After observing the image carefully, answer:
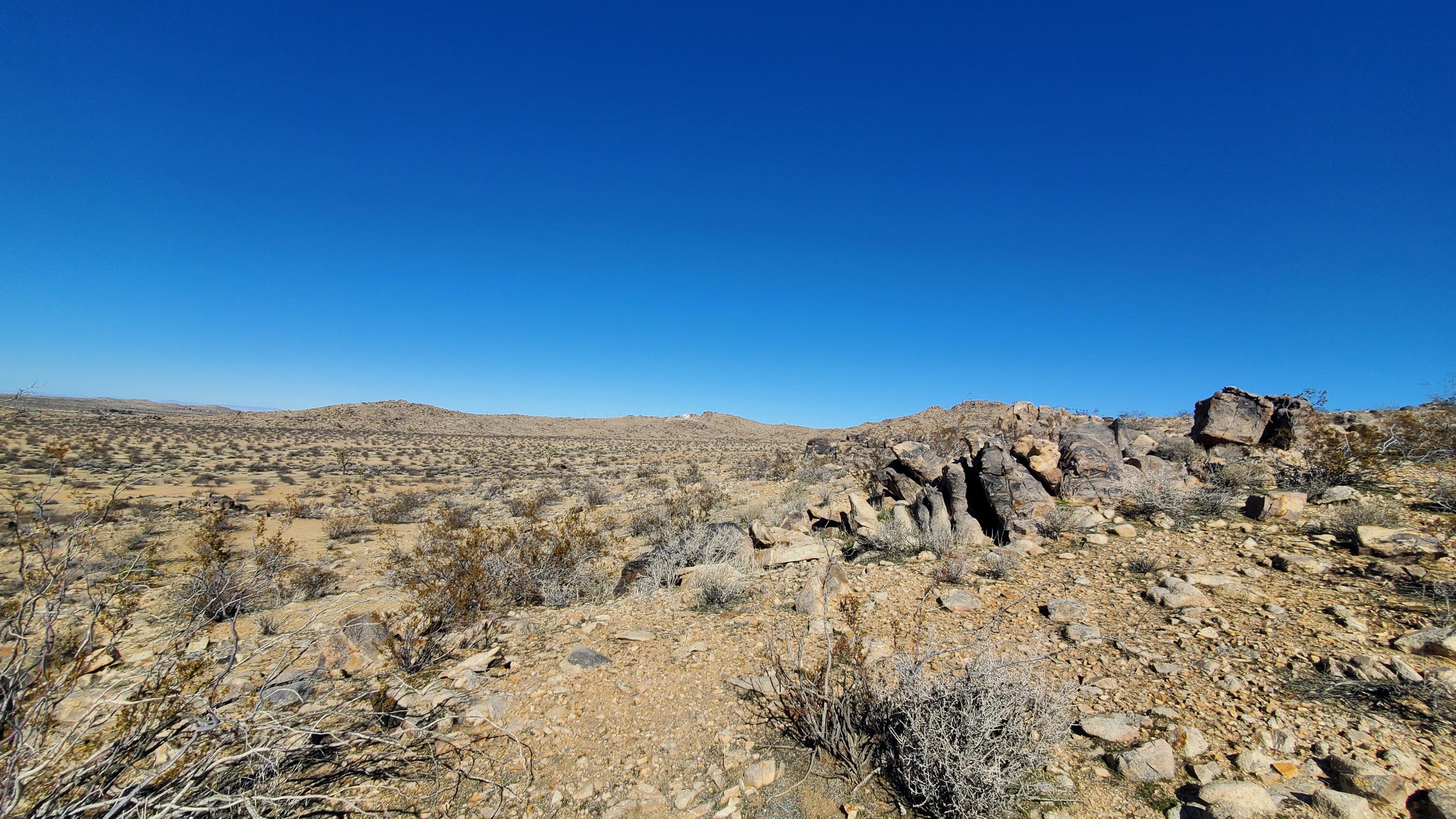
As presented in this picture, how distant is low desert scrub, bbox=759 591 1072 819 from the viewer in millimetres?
2756

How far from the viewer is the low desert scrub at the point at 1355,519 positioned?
17.6ft

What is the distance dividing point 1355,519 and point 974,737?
19.5 ft

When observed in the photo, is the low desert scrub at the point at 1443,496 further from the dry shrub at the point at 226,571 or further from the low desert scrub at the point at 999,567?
the dry shrub at the point at 226,571

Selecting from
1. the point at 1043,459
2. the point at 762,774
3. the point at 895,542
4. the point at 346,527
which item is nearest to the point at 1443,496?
the point at 1043,459

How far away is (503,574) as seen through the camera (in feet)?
21.1

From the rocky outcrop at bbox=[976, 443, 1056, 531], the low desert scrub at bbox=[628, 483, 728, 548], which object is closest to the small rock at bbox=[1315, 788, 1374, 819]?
the rocky outcrop at bbox=[976, 443, 1056, 531]

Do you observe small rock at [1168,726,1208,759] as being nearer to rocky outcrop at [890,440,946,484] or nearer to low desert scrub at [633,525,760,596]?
low desert scrub at [633,525,760,596]

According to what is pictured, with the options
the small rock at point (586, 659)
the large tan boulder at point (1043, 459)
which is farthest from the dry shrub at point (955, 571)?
the small rock at point (586, 659)

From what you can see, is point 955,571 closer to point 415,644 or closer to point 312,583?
point 415,644

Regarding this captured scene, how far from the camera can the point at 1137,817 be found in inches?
105

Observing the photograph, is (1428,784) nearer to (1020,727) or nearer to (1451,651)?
(1451,651)

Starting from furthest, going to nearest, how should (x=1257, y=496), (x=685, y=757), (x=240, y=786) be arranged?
(x=1257, y=496)
(x=685, y=757)
(x=240, y=786)

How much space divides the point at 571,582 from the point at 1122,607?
5822mm

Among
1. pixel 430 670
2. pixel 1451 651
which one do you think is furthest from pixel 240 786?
pixel 1451 651
